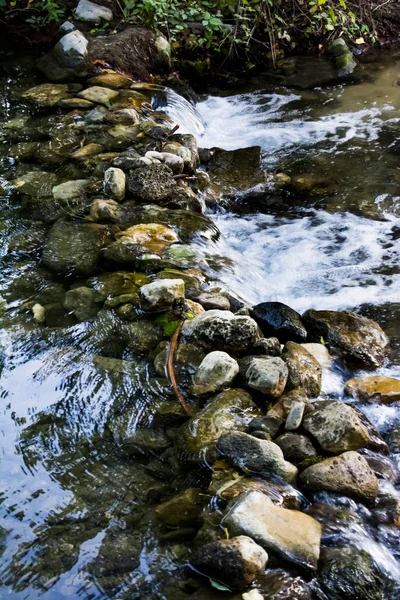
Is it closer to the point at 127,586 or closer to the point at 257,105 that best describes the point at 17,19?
the point at 257,105

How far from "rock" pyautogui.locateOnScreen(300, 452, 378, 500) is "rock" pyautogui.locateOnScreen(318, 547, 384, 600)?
332mm

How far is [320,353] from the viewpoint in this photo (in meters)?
3.71

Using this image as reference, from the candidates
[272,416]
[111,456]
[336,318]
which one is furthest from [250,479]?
[336,318]

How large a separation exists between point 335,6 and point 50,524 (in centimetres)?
914

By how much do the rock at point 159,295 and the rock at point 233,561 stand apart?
5.76 feet

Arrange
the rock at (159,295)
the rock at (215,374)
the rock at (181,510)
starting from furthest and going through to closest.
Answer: the rock at (159,295) → the rock at (215,374) → the rock at (181,510)

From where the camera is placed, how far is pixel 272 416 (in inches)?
115

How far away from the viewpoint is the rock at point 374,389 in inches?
131

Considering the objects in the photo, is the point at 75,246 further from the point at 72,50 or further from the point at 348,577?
the point at 72,50

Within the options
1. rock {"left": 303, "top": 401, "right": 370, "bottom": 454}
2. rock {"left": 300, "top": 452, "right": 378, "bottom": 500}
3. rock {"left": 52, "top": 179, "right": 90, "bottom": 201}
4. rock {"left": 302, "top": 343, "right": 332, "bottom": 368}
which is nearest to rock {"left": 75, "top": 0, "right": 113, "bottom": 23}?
rock {"left": 52, "top": 179, "right": 90, "bottom": 201}

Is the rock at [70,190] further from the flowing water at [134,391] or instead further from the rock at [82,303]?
the rock at [82,303]

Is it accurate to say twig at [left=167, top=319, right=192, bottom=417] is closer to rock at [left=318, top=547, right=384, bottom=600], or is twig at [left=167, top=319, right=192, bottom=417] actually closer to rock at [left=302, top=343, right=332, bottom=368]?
rock at [left=302, top=343, right=332, bottom=368]

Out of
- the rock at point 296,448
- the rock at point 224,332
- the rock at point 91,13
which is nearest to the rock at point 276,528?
the rock at point 296,448

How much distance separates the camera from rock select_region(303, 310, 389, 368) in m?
3.75
